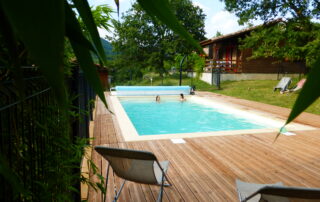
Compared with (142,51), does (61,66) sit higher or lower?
Answer: lower

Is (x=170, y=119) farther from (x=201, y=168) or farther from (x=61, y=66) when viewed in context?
(x=61, y=66)

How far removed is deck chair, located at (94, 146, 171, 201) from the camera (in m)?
2.15

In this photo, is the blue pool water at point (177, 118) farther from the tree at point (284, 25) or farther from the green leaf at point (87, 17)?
the green leaf at point (87, 17)

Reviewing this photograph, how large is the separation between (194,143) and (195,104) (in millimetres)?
6948

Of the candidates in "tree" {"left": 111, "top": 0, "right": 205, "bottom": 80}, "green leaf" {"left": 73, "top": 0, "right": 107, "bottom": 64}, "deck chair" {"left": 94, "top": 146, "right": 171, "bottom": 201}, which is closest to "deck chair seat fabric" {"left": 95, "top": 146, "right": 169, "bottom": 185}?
"deck chair" {"left": 94, "top": 146, "right": 171, "bottom": 201}

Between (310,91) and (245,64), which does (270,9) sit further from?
(310,91)

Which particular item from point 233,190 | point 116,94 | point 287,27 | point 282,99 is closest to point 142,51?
point 116,94

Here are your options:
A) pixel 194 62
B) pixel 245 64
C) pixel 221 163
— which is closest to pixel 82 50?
pixel 221 163

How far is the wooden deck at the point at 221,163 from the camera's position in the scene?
2.81 metres

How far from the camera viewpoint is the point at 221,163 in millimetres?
3650

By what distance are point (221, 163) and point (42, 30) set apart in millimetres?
3778

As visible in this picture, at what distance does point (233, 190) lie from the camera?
9.37 feet

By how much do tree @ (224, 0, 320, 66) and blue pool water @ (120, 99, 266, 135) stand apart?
6430mm

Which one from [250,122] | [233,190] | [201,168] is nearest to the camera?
[233,190]
